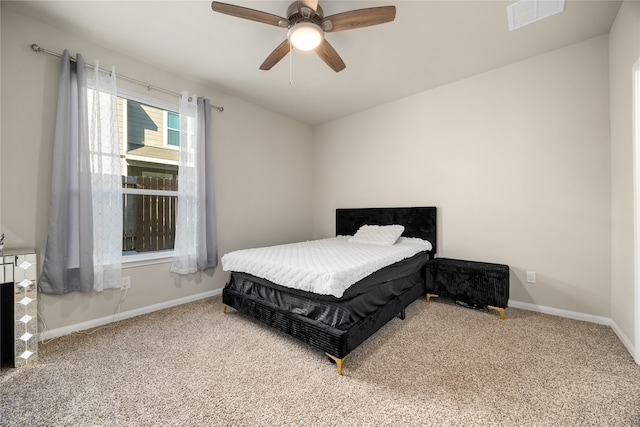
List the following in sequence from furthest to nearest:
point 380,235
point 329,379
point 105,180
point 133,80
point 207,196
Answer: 1. point 380,235
2. point 207,196
3. point 133,80
4. point 105,180
5. point 329,379

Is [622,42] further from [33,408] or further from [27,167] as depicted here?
[27,167]

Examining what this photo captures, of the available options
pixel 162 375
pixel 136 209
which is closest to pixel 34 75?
pixel 136 209

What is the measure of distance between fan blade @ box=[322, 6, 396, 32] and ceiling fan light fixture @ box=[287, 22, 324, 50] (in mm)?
93

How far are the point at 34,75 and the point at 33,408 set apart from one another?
2.47 m

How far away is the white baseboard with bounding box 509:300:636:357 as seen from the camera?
194 centimetres

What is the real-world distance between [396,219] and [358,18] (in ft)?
8.13

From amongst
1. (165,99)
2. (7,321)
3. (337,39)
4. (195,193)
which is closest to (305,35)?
(337,39)

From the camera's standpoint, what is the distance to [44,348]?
198 centimetres

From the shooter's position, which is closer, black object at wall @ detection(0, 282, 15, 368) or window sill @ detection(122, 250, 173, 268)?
black object at wall @ detection(0, 282, 15, 368)

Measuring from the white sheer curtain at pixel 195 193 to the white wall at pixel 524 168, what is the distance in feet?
8.17

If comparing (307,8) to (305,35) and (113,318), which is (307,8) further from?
(113,318)

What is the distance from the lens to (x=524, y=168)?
8.91 ft

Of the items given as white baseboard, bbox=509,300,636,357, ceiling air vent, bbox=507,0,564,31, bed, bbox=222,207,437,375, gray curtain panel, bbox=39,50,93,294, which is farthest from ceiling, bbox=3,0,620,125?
white baseboard, bbox=509,300,636,357

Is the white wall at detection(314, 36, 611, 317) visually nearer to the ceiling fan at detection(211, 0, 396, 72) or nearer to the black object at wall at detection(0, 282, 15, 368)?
the ceiling fan at detection(211, 0, 396, 72)
